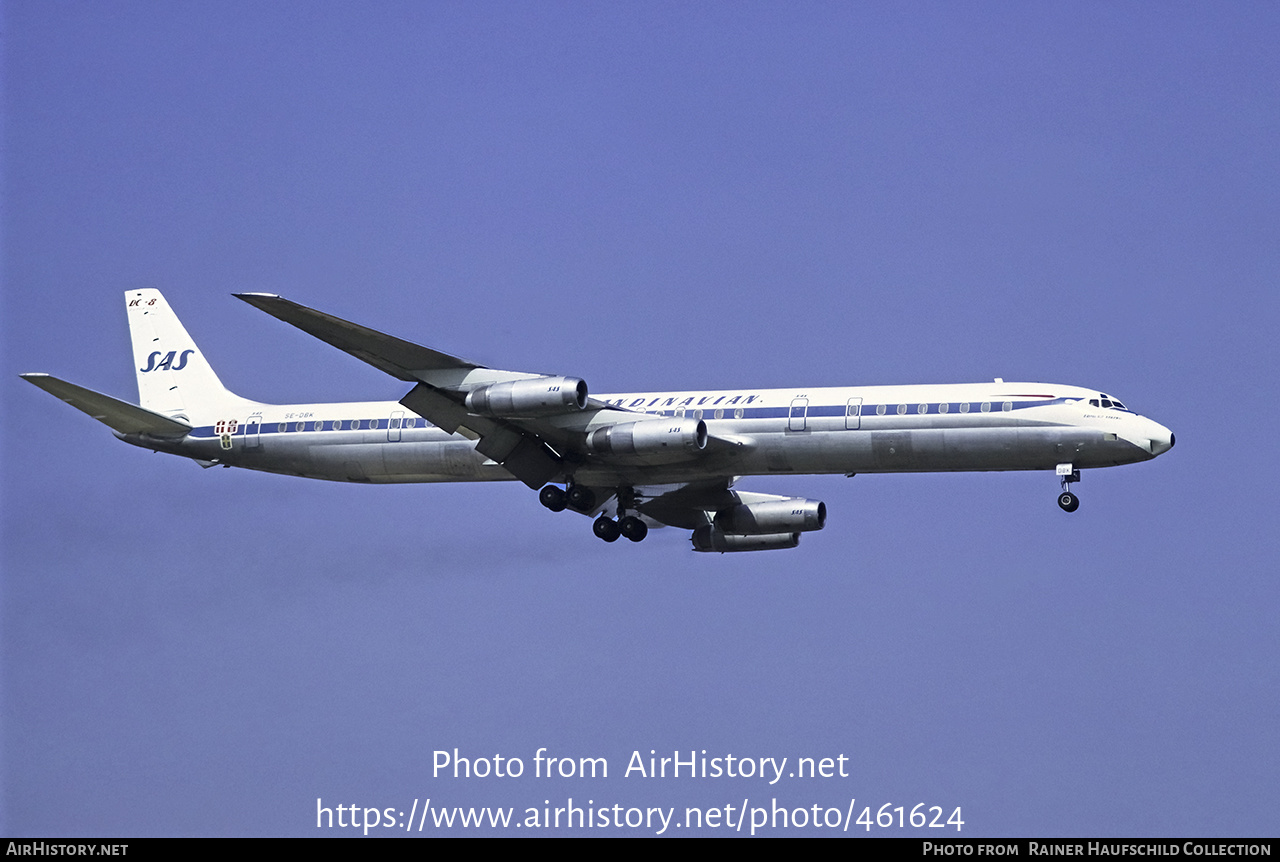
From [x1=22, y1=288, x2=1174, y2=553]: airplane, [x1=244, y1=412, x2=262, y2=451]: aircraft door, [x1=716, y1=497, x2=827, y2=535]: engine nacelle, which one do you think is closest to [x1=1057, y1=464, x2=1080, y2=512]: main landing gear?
[x1=22, y1=288, x2=1174, y2=553]: airplane

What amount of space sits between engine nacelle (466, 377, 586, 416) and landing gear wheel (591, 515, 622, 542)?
5.77m

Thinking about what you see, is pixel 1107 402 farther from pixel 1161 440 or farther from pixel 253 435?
pixel 253 435

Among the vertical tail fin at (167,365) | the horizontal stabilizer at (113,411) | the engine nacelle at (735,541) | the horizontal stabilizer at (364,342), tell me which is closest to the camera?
the horizontal stabilizer at (364,342)

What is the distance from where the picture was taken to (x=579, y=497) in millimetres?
47656

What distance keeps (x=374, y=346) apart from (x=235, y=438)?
914 centimetres

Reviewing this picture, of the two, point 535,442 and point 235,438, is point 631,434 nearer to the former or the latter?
point 535,442

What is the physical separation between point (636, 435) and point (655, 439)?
1.71 ft


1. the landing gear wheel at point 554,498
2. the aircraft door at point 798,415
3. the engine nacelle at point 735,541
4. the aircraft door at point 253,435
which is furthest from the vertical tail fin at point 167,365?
the aircraft door at point 798,415

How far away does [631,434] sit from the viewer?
144ft

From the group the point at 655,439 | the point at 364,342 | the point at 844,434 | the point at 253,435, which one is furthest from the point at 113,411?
the point at 844,434

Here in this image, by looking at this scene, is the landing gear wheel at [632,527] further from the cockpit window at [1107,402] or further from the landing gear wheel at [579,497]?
the cockpit window at [1107,402]

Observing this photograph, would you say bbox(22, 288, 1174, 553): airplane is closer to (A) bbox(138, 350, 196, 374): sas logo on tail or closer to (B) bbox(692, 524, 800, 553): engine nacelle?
(B) bbox(692, 524, 800, 553): engine nacelle

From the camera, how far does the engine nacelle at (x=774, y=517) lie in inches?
1953

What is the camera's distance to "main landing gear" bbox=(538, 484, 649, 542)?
47.4 metres
